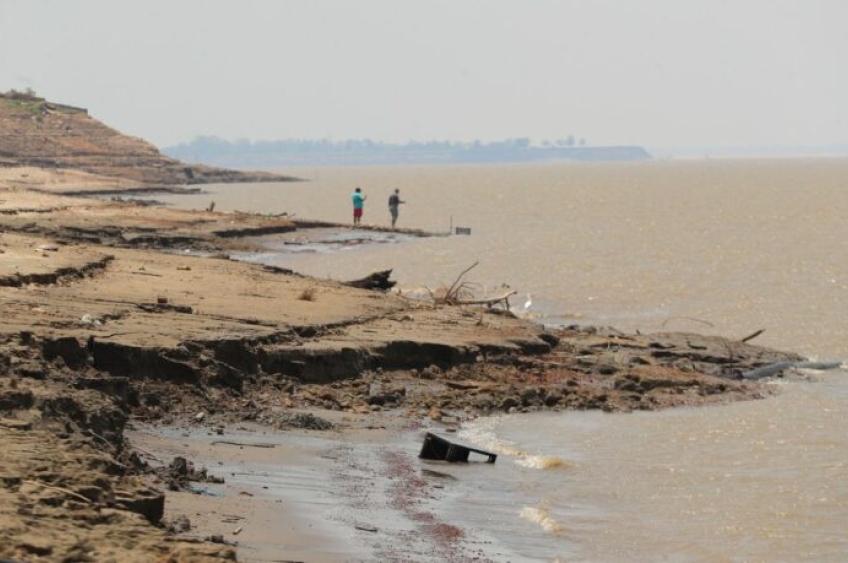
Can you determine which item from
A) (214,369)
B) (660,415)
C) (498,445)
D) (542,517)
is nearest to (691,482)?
(498,445)

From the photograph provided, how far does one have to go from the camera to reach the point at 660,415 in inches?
617

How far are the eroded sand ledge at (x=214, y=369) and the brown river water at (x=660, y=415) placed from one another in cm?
74

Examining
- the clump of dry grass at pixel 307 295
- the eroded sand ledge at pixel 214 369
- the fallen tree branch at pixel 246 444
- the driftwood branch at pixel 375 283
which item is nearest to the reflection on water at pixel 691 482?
the eroded sand ledge at pixel 214 369

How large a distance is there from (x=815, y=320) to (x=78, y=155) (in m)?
72.4

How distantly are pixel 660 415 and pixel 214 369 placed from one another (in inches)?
188

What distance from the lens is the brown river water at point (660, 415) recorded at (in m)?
11.1

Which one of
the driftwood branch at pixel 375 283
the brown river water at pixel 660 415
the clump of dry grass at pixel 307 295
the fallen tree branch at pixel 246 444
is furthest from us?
the driftwood branch at pixel 375 283

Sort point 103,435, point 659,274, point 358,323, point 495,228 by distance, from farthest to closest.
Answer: point 495,228 → point 659,274 → point 358,323 → point 103,435

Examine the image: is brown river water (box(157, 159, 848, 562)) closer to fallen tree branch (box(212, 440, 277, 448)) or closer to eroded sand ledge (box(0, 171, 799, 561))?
eroded sand ledge (box(0, 171, 799, 561))

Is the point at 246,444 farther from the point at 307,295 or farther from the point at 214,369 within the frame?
the point at 307,295

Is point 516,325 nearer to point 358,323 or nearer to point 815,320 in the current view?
point 358,323

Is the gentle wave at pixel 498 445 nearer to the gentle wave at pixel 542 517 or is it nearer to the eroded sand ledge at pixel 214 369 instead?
the eroded sand ledge at pixel 214 369

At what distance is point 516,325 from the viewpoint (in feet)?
64.6

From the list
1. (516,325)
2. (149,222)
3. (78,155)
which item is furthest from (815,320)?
(78,155)
